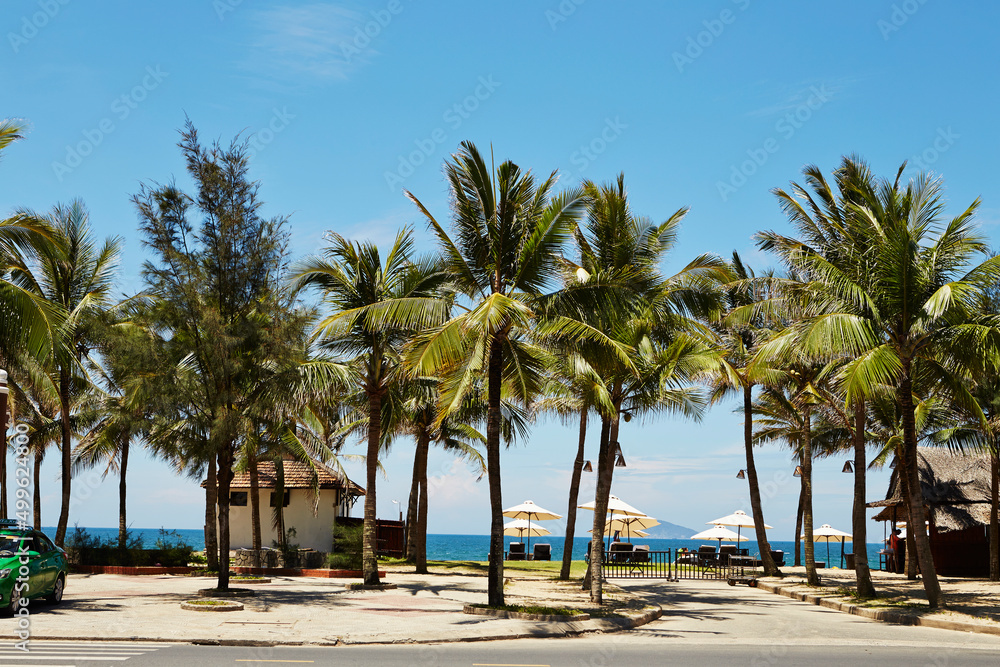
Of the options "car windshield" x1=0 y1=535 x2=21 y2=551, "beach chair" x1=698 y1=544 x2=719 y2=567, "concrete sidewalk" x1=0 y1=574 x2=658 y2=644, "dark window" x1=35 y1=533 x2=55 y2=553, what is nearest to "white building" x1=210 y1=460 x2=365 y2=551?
Answer: "concrete sidewalk" x1=0 y1=574 x2=658 y2=644

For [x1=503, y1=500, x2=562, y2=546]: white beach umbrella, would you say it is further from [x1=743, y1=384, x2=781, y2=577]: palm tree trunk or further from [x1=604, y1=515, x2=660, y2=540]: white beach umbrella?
[x1=743, y1=384, x2=781, y2=577]: palm tree trunk

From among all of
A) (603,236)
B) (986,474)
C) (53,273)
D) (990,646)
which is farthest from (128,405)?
(986,474)

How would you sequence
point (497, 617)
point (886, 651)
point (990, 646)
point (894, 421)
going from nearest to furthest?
point (886, 651) < point (990, 646) < point (497, 617) < point (894, 421)

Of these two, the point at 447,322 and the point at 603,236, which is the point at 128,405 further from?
the point at 603,236

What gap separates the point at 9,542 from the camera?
1480 centimetres

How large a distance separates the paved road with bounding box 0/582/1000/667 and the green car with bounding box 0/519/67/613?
2.58 meters

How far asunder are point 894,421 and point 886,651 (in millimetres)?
18343

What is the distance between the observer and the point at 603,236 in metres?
19.0

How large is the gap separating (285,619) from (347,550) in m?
13.0

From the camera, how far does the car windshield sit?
14581 mm

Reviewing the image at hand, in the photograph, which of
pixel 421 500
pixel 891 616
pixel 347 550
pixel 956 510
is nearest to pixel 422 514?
pixel 421 500

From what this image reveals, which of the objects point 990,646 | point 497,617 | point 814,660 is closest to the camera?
point 814,660

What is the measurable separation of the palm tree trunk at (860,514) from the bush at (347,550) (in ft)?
47.8

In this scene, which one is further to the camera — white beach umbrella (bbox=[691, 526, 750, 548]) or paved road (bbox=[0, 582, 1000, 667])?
white beach umbrella (bbox=[691, 526, 750, 548])
